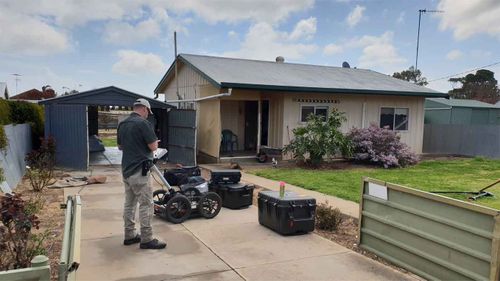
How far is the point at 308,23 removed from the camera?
57.4 feet

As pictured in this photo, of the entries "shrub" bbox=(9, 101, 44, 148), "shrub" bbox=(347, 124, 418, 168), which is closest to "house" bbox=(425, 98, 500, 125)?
"shrub" bbox=(347, 124, 418, 168)

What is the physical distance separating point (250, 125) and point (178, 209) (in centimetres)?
1122

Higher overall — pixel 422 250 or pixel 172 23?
pixel 172 23

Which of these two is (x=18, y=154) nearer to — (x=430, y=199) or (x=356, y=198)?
(x=356, y=198)

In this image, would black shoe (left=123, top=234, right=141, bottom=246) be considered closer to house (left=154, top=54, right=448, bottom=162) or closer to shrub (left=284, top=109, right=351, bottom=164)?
house (left=154, top=54, right=448, bottom=162)

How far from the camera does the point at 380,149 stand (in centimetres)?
1403

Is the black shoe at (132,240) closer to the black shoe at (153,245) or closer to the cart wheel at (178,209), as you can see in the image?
the black shoe at (153,245)

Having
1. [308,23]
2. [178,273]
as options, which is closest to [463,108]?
[308,23]

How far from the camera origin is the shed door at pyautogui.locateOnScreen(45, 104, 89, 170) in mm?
12320

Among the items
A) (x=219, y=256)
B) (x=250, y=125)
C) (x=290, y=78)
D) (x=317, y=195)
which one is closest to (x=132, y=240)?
(x=219, y=256)

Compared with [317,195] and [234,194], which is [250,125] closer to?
[317,195]

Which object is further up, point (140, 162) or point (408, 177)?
point (140, 162)

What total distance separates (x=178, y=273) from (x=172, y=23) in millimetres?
13321

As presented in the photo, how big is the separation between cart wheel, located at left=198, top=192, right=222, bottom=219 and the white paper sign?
248 cm
